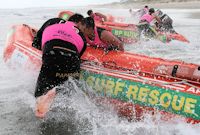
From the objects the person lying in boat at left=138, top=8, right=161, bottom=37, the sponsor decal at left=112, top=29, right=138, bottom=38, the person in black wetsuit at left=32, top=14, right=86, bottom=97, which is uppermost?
the person in black wetsuit at left=32, top=14, right=86, bottom=97

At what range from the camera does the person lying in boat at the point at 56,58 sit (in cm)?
559

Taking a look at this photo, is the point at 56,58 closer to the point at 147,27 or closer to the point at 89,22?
the point at 89,22

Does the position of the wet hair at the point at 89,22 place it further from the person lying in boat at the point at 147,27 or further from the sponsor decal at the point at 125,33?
the person lying in boat at the point at 147,27

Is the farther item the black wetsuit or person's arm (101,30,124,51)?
person's arm (101,30,124,51)

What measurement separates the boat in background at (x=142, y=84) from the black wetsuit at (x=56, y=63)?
48 cm

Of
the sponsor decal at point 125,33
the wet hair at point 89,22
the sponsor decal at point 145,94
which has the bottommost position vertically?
the sponsor decal at point 125,33

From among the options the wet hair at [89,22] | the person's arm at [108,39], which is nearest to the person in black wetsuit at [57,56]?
the wet hair at [89,22]

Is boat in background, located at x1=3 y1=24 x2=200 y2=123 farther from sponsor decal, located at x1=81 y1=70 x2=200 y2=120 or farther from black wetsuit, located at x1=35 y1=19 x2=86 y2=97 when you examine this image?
black wetsuit, located at x1=35 y1=19 x2=86 y2=97

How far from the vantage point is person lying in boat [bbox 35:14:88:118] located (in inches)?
220

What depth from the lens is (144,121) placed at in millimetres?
5477

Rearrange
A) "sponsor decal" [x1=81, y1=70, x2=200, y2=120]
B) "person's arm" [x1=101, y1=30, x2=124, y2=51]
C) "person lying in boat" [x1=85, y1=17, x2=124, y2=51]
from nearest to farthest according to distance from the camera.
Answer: "sponsor decal" [x1=81, y1=70, x2=200, y2=120], "person lying in boat" [x1=85, y1=17, x2=124, y2=51], "person's arm" [x1=101, y1=30, x2=124, y2=51]

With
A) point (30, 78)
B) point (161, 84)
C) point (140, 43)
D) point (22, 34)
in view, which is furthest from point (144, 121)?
point (140, 43)

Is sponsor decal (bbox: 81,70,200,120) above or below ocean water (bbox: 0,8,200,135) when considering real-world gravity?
above

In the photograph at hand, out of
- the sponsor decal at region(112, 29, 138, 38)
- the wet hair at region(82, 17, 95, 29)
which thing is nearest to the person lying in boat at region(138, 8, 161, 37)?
the sponsor decal at region(112, 29, 138, 38)
